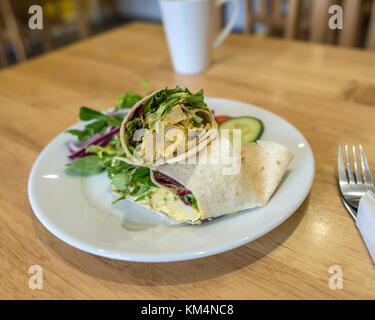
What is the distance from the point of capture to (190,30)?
4.00ft

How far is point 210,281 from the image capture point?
1.88 feet

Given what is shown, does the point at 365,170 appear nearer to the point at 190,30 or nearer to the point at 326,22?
the point at 190,30

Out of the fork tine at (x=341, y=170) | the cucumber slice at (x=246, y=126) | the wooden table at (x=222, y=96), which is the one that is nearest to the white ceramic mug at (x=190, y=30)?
the wooden table at (x=222, y=96)

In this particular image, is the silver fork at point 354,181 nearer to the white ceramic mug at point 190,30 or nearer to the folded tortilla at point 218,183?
the folded tortilla at point 218,183

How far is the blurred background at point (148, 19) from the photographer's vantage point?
1.68 meters

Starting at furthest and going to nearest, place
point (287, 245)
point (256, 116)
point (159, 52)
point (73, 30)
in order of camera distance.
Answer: point (73, 30) < point (159, 52) < point (256, 116) < point (287, 245)

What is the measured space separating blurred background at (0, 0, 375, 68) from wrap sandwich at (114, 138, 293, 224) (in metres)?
0.79

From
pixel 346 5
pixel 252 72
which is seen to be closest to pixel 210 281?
pixel 252 72

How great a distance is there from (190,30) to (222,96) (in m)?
0.26

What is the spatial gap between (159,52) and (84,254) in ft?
3.74

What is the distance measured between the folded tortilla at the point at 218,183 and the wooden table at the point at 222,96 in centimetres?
7

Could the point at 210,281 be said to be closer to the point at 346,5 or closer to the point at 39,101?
the point at 39,101

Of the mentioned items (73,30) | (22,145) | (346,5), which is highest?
(346,5)
